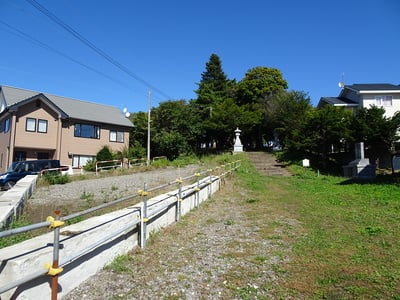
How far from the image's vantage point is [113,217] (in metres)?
4.90

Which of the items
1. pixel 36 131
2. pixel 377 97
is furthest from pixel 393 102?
pixel 36 131

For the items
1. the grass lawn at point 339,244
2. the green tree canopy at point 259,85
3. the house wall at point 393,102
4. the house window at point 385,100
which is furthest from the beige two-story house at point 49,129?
the house window at point 385,100

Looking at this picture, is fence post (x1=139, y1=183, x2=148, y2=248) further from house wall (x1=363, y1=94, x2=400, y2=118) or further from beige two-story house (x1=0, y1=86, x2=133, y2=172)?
house wall (x1=363, y1=94, x2=400, y2=118)

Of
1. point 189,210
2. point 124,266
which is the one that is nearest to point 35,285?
point 124,266

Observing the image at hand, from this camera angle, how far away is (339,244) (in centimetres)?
571

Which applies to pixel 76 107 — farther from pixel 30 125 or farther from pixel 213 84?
pixel 213 84

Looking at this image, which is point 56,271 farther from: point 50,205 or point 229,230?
point 50,205

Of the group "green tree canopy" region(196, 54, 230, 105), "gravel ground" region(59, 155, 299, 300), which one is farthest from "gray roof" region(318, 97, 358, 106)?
"gravel ground" region(59, 155, 299, 300)

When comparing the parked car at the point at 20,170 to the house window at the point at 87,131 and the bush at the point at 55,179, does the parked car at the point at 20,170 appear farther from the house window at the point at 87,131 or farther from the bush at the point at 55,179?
the house window at the point at 87,131

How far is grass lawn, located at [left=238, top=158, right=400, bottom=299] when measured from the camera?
3.92 m

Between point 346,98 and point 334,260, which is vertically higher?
point 346,98

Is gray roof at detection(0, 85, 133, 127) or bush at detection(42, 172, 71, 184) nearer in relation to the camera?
bush at detection(42, 172, 71, 184)

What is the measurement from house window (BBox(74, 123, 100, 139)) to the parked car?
777 centimetres

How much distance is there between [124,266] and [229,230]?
284 centimetres
